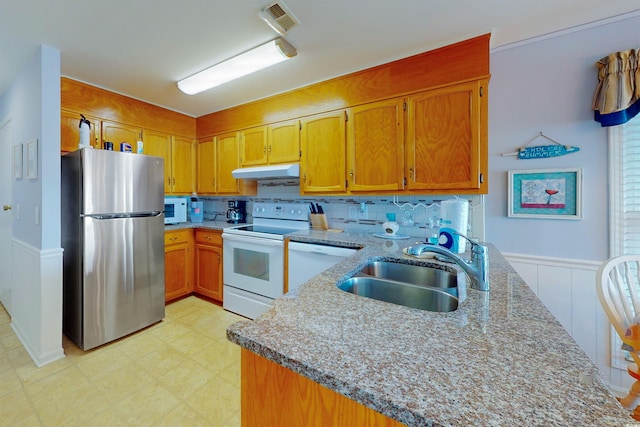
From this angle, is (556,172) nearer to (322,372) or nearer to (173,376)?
(322,372)

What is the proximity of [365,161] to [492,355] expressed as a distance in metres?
1.76

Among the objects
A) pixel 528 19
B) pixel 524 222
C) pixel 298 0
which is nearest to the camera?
pixel 298 0

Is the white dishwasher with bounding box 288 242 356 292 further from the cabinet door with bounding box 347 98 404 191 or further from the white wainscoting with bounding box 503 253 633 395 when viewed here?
the white wainscoting with bounding box 503 253 633 395

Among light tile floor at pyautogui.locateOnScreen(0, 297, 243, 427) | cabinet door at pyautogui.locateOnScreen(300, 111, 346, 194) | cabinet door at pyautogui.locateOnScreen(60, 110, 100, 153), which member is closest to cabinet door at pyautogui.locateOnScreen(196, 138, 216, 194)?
cabinet door at pyautogui.locateOnScreen(60, 110, 100, 153)

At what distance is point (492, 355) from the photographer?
22.3 inches

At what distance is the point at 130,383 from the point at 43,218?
4.35ft

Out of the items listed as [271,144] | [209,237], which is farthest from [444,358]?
[209,237]

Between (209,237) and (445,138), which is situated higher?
(445,138)

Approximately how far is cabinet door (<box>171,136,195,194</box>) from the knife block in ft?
5.95

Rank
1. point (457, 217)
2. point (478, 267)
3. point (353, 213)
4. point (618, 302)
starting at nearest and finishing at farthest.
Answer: point (478, 267) → point (618, 302) → point (457, 217) → point (353, 213)

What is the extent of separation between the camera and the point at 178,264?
286 centimetres

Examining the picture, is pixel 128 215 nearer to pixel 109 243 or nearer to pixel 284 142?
pixel 109 243

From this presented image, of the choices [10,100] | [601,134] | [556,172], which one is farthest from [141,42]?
[601,134]

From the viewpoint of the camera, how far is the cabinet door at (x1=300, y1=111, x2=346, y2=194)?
2.25 metres
